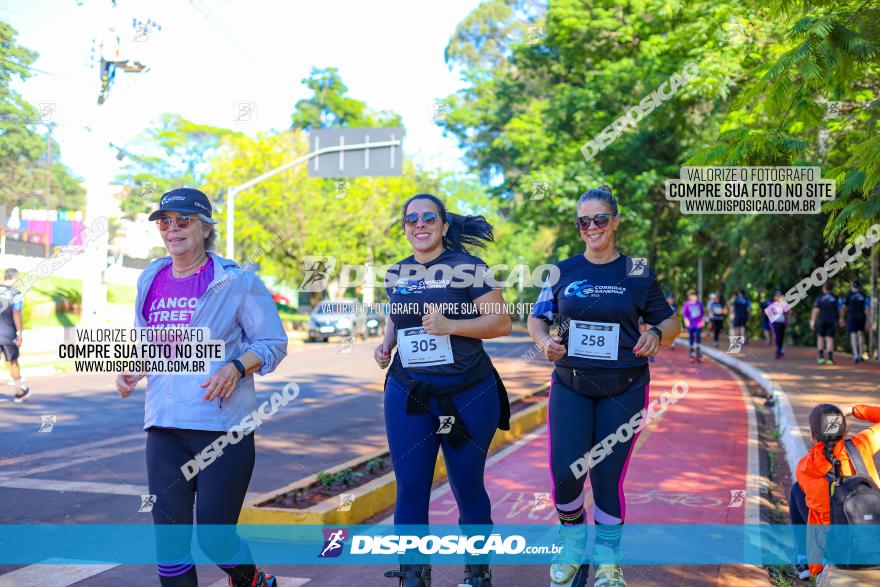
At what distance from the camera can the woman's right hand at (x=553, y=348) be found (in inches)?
178

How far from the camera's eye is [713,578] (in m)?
5.05

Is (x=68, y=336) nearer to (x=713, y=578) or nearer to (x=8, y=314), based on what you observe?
(x=8, y=314)

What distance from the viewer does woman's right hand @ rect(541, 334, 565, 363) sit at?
4516 mm

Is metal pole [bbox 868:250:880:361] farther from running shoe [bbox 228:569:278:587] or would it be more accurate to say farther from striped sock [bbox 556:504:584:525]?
running shoe [bbox 228:569:278:587]

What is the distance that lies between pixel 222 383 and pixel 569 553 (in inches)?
80.6

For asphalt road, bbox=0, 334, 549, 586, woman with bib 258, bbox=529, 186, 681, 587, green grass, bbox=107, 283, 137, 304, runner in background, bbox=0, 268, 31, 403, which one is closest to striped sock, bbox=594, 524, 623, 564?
woman with bib 258, bbox=529, 186, 681, 587

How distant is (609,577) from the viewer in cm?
440

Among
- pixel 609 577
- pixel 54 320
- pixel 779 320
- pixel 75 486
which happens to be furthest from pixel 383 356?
pixel 54 320

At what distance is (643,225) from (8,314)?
19.6m

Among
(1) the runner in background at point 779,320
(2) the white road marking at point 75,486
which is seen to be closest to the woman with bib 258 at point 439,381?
(2) the white road marking at point 75,486

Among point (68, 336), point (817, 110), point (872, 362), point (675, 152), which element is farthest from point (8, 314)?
point (675, 152)

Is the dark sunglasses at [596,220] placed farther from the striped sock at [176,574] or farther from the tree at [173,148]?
the tree at [173,148]

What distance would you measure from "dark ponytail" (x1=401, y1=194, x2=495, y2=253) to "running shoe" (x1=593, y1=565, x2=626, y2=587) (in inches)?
68.6

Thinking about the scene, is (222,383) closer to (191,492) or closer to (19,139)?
(191,492)
